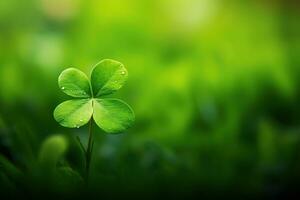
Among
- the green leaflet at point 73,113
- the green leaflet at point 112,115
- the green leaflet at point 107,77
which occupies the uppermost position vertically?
the green leaflet at point 107,77

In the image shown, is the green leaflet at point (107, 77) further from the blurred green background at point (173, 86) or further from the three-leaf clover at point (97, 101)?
the blurred green background at point (173, 86)

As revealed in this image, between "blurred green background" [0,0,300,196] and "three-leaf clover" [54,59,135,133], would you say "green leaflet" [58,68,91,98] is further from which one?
"blurred green background" [0,0,300,196]

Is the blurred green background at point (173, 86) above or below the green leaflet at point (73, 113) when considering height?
above

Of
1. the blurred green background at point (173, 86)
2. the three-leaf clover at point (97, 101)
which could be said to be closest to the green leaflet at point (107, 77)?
the three-leaf clover at point (97, 101)

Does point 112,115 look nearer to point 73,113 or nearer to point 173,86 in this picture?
point 73,113

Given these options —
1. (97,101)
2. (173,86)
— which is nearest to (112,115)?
(97,101)

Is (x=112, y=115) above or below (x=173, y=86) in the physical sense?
below
